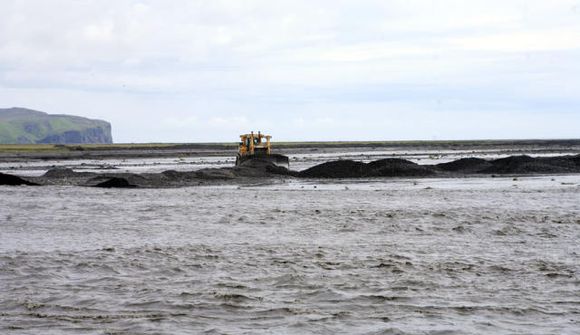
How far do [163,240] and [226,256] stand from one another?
2.97 meters

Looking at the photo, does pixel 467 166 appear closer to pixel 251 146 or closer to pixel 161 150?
pixel 251 146

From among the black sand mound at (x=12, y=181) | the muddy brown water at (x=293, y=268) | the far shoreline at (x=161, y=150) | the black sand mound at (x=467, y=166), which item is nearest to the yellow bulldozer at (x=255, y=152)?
the black sand mound at (x=467, y=166)

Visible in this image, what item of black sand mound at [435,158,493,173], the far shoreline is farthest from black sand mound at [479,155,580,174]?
the far shoreline

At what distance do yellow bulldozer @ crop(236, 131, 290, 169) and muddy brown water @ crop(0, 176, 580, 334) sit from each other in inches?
959

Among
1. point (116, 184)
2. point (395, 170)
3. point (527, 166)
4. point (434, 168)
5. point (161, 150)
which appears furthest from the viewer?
point (161, 150)

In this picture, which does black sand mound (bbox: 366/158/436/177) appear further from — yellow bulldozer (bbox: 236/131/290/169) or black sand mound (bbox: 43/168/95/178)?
black sand mound (bbox: 43/168/95/178)

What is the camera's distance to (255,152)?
5522cm

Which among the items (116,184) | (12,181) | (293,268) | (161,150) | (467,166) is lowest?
(293,268)

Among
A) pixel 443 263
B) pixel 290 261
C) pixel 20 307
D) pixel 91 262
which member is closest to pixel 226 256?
pixel 290 261

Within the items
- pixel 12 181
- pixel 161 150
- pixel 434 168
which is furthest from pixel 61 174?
pixel 161 150

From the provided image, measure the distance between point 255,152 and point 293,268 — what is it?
42481 millimetres

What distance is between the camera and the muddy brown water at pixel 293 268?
9.16m

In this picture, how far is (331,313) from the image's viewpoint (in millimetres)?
9484

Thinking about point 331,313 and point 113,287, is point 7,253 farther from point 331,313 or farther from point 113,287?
point 331,313
